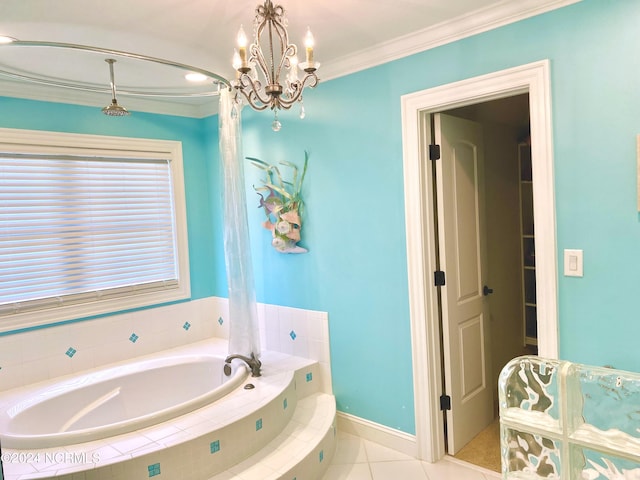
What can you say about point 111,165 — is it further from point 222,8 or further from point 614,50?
point 614,50

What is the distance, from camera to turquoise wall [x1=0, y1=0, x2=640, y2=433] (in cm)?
197

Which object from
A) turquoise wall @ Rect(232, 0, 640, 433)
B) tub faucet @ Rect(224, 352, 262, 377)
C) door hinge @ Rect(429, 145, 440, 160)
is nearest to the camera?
turquoise wall @ Rect(232, 0, 640, 433)

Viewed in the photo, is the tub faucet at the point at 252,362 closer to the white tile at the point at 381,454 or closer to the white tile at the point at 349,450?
the white tile at the point at 349,450

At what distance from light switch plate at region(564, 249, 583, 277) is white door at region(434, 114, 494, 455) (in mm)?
757

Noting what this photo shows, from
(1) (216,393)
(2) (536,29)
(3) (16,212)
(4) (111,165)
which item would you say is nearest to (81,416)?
(1) (216,393)

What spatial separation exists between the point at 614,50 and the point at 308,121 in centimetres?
179

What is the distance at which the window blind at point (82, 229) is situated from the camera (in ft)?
10.00

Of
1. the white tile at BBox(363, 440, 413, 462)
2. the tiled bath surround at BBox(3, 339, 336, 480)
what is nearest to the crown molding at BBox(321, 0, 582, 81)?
the tiled bath surround at BBox(3, 339, 336, 480)

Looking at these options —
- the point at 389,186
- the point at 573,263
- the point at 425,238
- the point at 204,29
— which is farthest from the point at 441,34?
the point at 573,263

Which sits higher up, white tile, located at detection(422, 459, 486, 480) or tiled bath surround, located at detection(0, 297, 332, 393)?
tiled bath surround, located at detection(0, 297, 332, 393)

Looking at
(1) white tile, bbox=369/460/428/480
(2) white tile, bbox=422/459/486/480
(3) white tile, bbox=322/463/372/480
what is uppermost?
(3) white tile, bbox=322/463/372/480

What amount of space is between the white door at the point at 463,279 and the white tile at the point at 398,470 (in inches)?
11.7

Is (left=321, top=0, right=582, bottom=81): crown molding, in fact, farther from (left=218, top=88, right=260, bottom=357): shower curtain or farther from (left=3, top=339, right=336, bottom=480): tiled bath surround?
(left=3, top=339, right=336, bottom=480): tiled bath surround

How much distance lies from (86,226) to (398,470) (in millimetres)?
2659
